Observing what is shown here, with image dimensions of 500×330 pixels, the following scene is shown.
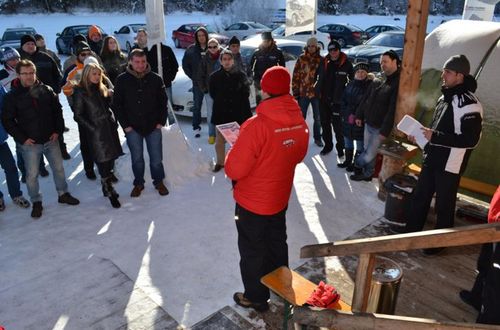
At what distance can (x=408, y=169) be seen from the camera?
19.7 ft

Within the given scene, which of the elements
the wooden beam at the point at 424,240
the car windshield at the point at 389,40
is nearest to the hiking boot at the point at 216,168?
the wooden beam at the point at 424,240

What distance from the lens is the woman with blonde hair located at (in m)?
7.04

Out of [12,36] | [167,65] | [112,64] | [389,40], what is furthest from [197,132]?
[12,36]

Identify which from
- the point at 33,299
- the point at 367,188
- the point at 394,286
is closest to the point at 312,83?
the point at 367,188

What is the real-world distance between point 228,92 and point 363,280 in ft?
13.9

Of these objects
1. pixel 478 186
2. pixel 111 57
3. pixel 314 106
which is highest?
pixel 111 57

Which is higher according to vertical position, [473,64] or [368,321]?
[473,64]

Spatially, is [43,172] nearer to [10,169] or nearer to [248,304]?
[10,169]

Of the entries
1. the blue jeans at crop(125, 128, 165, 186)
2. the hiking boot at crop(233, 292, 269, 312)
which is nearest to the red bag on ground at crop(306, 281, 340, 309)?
the hiking boot at crop(233, 292, 269, 312)

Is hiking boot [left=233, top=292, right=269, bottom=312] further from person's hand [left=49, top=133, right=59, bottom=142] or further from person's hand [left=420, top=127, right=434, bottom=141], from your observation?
person's hand [left=49, top=133, right=59, bottom=142]

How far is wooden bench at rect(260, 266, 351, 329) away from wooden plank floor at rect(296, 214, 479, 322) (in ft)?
2.80

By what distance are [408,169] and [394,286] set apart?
3204mm

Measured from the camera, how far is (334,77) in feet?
22.7

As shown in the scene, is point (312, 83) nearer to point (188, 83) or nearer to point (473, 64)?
point (473, 64)
